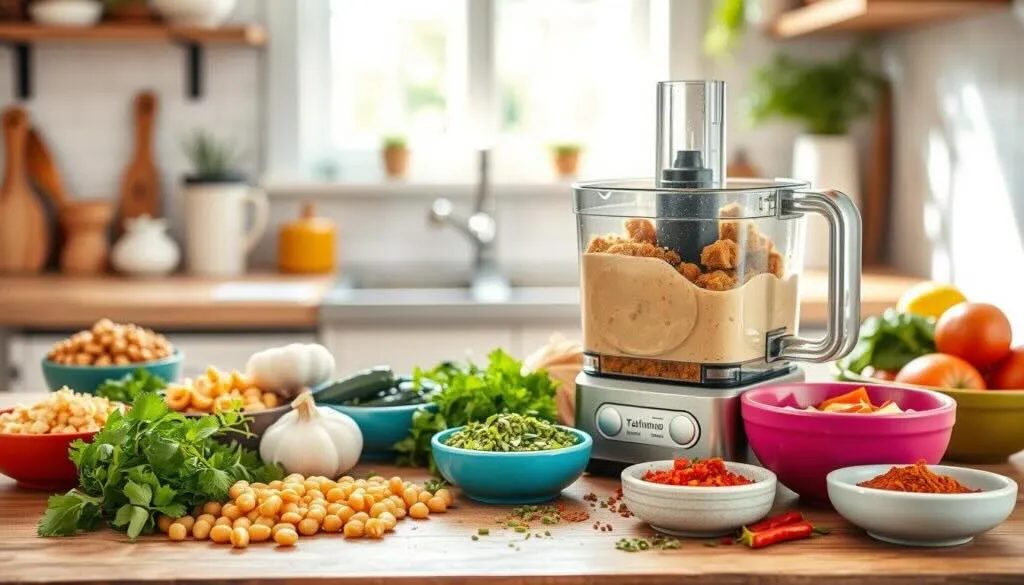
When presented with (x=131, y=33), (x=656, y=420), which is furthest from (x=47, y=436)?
(x=131, y=33)

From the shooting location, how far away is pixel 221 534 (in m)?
1.39

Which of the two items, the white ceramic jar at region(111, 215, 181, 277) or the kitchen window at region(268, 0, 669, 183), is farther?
the kitchen window at region(268, 0, 669, 183)

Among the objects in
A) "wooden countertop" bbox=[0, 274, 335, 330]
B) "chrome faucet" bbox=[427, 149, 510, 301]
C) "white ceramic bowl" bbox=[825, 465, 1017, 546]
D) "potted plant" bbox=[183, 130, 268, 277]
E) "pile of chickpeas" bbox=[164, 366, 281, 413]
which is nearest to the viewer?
"white ceramic bowl" bbox=[825, 465, 1017, 546]

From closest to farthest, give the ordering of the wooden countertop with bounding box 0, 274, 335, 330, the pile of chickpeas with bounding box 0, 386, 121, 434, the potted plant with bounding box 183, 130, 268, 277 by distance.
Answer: the pile of chickpeas with bounding box 0, 386, 121, 434 < the wooden countertop with bounding box 0, 274, 335, 330 < the potted plant with bounding box 183, 130, 268, 277

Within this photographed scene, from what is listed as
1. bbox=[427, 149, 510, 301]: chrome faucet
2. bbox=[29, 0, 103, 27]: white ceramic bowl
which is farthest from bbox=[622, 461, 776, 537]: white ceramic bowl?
bbox=[29, 0, 103, 27]: white ceramic bowl

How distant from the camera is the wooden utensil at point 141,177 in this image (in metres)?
3.88

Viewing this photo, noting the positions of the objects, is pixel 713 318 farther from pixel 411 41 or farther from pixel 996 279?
pixel 411 41

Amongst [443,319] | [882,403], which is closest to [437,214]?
[443,319]

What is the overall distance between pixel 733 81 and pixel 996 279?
127 cm

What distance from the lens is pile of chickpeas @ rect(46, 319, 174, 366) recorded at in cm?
199

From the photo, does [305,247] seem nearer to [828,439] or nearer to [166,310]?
[166,310]

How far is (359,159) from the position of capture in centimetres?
404

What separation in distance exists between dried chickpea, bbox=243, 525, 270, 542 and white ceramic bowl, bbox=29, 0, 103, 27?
263cm

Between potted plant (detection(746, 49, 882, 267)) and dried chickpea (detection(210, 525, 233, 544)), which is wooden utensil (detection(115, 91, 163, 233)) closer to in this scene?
potted plant (detection(746, 49, 882, 267))
